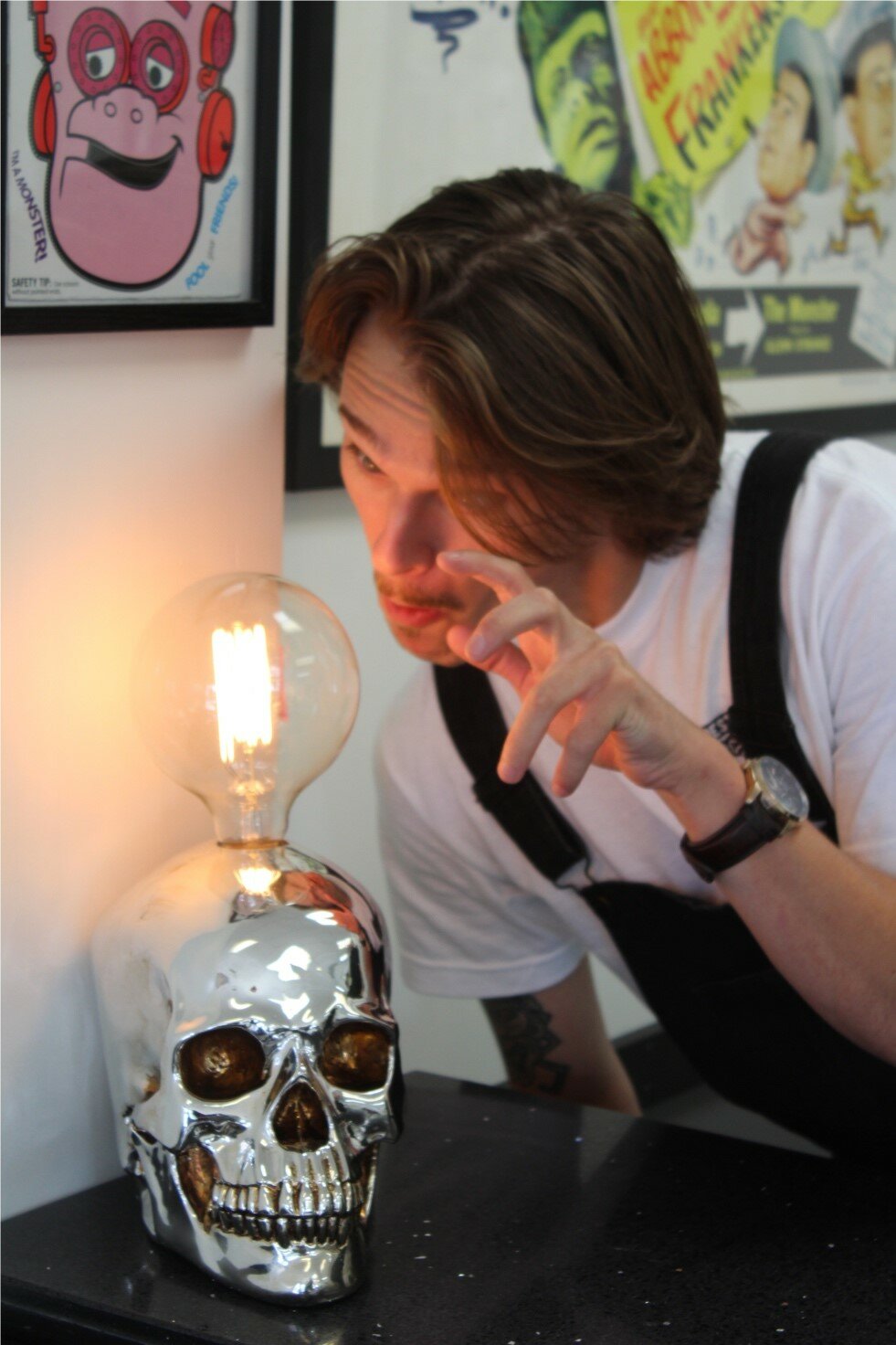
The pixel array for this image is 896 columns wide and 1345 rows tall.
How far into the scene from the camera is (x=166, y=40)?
884 mm

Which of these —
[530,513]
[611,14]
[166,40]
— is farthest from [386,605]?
[611,14]

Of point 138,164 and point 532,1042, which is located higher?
point 138,164

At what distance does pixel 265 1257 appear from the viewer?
795 millimetres

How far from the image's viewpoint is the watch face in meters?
0.94

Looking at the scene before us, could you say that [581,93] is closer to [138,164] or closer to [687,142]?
[687,142]

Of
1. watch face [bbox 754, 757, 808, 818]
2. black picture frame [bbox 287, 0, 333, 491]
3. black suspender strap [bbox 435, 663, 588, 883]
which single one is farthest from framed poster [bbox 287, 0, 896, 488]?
watch face [bbox 754, 757, 808, 818]

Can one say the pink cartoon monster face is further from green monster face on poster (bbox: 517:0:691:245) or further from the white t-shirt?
green monster face on poster (bbox: 517:0:691:245)

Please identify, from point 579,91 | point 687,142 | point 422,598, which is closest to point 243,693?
point 422,598

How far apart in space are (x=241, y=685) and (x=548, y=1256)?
35cm

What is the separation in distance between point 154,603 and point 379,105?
0.58 meters

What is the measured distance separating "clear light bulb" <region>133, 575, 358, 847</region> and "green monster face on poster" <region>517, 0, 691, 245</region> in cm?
74

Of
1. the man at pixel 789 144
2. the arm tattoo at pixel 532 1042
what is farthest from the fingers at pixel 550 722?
the man at pixel 789 144

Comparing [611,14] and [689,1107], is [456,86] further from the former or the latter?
[689,1107]

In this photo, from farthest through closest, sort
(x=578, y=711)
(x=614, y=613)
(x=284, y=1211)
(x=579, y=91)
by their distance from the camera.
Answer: (x=579, y=91) < (x=614, y=613) < (x=578, y=711) < (x=284, y=1211)
